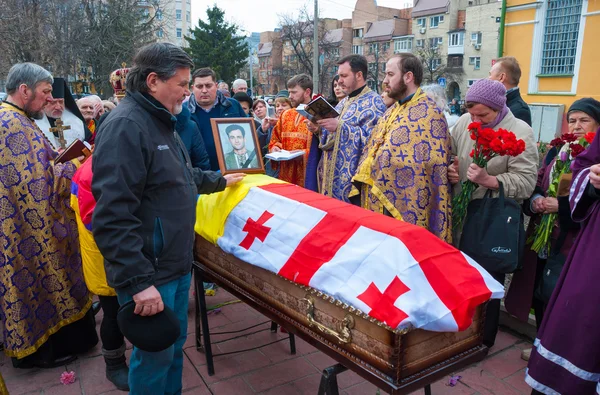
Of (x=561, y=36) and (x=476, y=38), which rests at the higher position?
(x=476, y=38)

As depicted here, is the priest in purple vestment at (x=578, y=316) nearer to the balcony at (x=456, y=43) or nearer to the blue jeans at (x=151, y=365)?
the blue jeans at (x=151, y=365)

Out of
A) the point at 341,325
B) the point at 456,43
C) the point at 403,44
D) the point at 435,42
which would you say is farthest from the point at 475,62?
the point at 341,325

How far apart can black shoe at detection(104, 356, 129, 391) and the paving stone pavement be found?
6 centimetres

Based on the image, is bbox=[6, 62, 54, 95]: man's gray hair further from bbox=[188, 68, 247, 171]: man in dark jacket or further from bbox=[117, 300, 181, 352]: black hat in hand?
bbox=[117, 300, 181, 352]: black hat in hand

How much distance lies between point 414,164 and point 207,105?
221 cm

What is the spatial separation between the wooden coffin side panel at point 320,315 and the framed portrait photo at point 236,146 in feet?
1.96

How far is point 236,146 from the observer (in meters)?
3.20

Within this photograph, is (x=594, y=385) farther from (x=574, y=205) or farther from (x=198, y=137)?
(x=198, y=137)

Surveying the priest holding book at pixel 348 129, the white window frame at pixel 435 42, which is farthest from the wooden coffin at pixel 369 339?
the white window frame at pixel 435 42

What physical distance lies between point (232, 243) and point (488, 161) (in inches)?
69.1

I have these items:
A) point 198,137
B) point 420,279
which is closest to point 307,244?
point 420,279

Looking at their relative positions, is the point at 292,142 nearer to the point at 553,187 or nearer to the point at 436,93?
the point at 436,93

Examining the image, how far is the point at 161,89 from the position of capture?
2107mm

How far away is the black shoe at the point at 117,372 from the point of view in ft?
9.73
